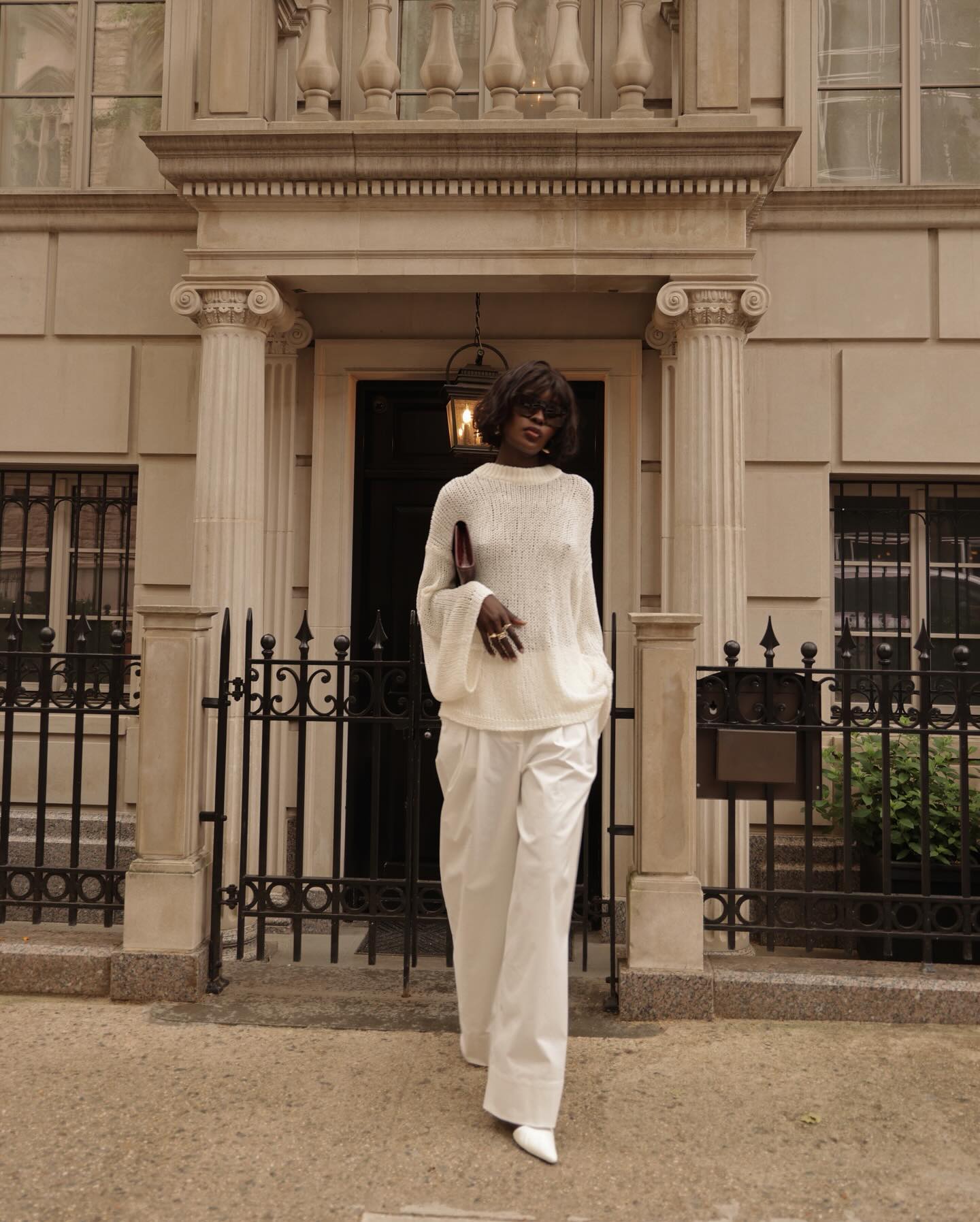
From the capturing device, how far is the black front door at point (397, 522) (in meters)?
7.14

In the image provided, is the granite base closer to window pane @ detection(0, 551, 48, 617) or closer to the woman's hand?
the woman's hand

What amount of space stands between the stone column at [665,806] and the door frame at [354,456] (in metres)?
2.53

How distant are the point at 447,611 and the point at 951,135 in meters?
6.08

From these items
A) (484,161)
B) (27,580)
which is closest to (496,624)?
(484,161)

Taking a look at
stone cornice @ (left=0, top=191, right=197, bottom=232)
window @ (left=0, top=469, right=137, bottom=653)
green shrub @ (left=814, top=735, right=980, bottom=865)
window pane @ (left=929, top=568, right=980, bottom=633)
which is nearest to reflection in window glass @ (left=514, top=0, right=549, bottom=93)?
stone cornice @ (left=0, top=191, right=197, bottom=232)

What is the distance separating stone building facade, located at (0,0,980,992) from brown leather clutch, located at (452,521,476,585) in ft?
9.10

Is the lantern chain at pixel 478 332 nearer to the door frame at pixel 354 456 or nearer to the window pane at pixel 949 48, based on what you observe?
the door frame at pixel 354 456

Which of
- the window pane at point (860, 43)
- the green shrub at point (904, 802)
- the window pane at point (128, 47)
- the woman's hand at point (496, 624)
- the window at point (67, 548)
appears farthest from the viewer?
the window pane at point (128, 47)

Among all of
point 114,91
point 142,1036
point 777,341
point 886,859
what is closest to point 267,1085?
point 142,1036

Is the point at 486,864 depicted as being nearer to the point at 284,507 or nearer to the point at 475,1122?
the point at 475,1122

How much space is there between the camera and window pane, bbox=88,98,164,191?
740cm

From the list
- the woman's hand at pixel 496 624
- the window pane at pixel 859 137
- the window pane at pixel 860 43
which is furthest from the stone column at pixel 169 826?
the window pane at pixel 860 43

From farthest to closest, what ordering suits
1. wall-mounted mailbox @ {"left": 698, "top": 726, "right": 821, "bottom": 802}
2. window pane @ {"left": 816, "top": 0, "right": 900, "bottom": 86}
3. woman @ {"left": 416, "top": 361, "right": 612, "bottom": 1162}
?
window pane @ {"left": 816, "top": 0, "right": 900, "bottom": 86} < wall-mounted mailbox @ {"left": 698, "top": 726, "right": 821, "bottom": 802} < woman @ {"left": 416, "top": 361, "right": 612, "bottom": 1162}

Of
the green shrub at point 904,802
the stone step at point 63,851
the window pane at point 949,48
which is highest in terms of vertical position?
the window pane at point 949,48
